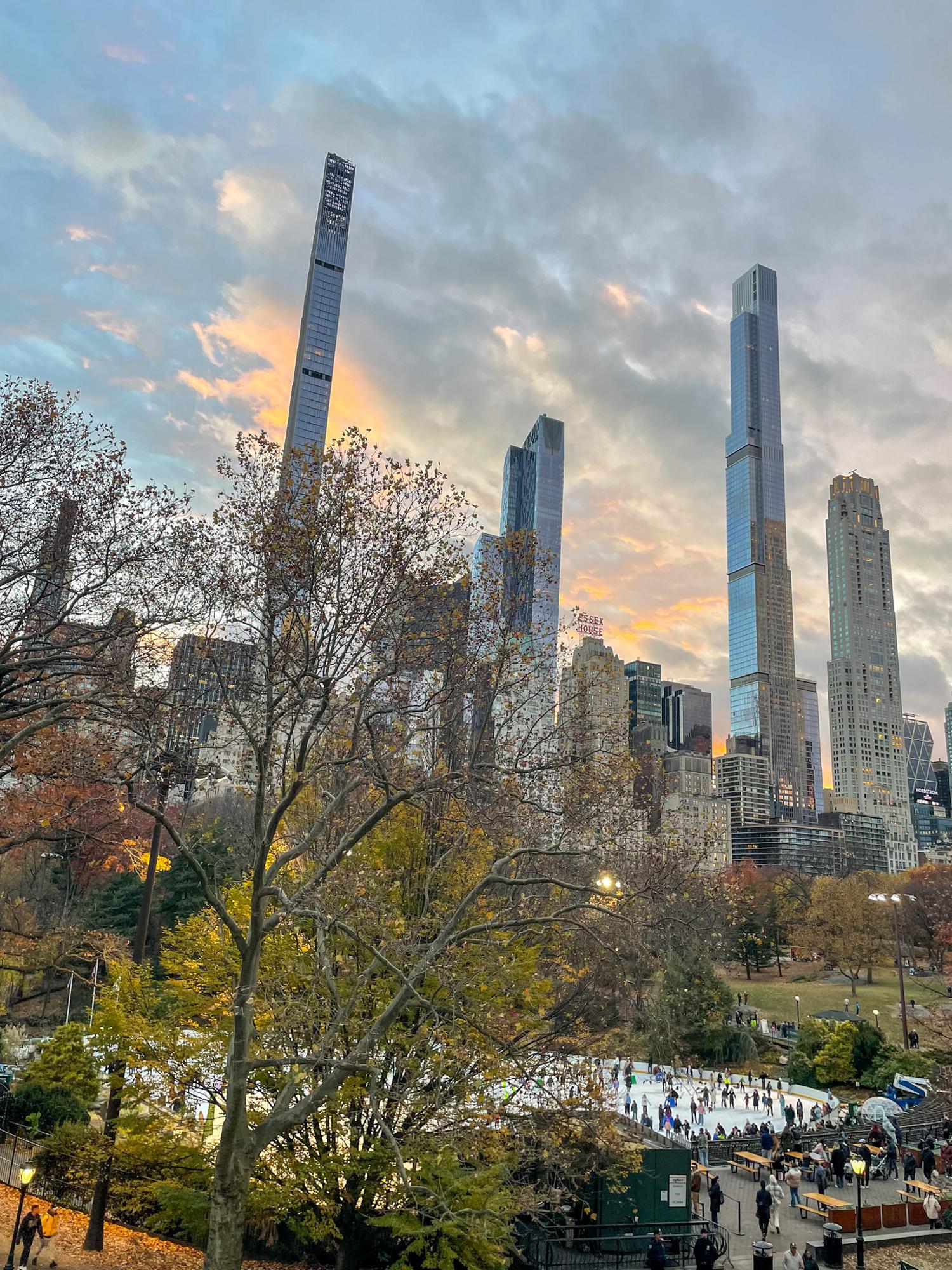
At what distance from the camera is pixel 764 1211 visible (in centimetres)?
2116

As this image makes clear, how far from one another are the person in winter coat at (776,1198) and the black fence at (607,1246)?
2.57 metres

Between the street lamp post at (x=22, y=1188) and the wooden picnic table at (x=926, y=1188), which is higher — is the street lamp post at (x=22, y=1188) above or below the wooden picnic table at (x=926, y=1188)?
above

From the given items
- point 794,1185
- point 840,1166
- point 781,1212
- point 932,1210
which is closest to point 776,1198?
point 781,1212

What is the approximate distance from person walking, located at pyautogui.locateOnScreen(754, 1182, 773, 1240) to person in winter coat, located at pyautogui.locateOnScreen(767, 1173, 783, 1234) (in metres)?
0.20

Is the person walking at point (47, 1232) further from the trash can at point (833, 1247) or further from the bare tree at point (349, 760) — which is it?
the trash can at point (833, 1247)

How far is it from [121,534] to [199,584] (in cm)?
214

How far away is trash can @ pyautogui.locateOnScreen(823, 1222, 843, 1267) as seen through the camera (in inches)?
741

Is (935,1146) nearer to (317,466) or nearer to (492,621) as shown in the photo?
(492,621)

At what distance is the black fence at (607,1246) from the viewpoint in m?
17.6

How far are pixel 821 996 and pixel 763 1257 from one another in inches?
2167

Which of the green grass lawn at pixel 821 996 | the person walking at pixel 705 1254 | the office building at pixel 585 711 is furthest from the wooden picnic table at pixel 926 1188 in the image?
the green grass lawn at pixel 821 996

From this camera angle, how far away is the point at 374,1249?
603 inches

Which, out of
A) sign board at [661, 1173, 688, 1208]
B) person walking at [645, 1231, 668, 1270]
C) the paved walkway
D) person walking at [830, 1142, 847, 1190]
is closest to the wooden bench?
the paved walkway

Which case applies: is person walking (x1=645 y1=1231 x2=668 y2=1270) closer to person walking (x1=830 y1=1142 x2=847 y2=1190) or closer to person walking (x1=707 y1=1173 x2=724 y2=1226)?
person walking (x1=707 y1=1173 x2=724 y2=1226)
